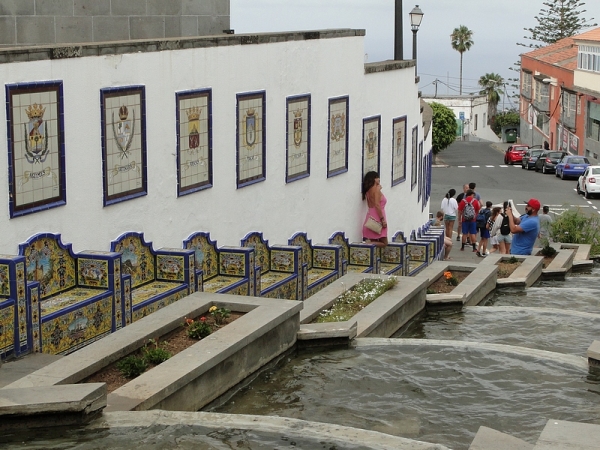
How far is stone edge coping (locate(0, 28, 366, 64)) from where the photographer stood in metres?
9.43

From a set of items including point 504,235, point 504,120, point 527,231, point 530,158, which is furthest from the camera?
point 504,120

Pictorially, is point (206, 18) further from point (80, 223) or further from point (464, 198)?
point (464, 198)

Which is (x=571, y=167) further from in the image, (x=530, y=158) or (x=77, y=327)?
(x=77, y=327)

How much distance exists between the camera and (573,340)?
37.4ft

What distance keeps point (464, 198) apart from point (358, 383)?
613 inches

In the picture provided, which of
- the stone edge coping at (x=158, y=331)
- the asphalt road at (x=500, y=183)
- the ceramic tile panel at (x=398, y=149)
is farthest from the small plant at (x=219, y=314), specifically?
the asphalt road at (x=500, y=183)

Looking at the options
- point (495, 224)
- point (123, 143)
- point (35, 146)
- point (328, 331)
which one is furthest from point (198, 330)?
point (495, 224)

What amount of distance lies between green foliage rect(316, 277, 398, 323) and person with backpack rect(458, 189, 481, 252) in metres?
11.4

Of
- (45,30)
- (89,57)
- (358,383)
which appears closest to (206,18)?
(45,30)

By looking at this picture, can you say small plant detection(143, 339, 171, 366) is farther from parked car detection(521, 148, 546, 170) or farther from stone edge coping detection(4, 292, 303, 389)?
parked car detection(521, 148, 546, 170)

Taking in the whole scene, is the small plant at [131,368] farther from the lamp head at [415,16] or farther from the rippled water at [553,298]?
the lamp head at [415,16]

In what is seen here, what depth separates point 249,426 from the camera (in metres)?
7.22

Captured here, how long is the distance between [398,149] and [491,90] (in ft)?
269

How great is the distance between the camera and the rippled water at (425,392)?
26.7 ft
